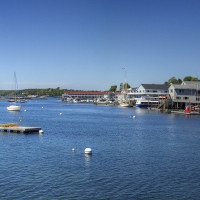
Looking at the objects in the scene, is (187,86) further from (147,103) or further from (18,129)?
(18,129)

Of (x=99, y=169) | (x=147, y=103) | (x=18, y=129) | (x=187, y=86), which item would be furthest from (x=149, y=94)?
(x=99, y=169)

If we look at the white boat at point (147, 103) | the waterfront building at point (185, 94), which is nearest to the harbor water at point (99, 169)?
the waterfront building at point (185, 94)

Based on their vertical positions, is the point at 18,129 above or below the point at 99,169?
above

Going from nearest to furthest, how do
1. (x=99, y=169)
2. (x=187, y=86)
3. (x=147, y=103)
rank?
(x=99, y=169) → (x=187, y=86) → (x=147, y=103)

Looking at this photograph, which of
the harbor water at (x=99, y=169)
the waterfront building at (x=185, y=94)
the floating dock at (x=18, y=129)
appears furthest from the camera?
the waterfront building at (x=185, y=94)

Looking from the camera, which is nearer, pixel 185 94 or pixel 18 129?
pixel 18 129

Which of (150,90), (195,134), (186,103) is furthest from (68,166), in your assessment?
(150,90)

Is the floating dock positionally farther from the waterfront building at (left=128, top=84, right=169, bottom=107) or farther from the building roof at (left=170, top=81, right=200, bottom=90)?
the waterfront building at (left=128, top=84, right=169, bottom=107)

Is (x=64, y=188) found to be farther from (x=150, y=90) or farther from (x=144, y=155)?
(x=150, y=90)

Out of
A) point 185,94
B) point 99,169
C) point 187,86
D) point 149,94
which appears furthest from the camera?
point 149,94

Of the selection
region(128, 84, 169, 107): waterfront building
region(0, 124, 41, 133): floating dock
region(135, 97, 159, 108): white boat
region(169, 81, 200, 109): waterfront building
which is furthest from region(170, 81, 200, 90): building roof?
region(0, 124, 41, 133): floating dock

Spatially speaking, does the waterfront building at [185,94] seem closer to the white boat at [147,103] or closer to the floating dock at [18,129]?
the white boat at [147,103]

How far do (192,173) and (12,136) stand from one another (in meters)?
26.2

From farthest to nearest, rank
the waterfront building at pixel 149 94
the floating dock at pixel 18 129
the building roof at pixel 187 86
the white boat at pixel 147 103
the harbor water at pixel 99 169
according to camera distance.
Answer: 1. the waterfront building at pixel 149 94
2. the white boat at pixel 147 103
3. the building roof at pixel 187 86
4. the floating dock at pixel 18 129
5. the harbor water at pixel 99 169
